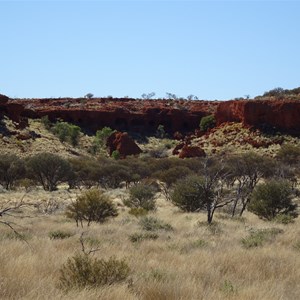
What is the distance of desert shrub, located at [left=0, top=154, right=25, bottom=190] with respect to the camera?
119ft

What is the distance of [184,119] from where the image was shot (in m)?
78.7

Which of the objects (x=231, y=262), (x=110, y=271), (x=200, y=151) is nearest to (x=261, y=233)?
(x=231, y=262)

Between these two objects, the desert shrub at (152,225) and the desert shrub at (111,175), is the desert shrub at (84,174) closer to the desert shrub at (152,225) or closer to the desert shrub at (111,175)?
the desert shrub at (111,175)

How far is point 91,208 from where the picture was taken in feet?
56.1

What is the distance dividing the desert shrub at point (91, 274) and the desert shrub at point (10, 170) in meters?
32.0

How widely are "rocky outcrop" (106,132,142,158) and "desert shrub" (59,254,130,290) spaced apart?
5144 centimetres

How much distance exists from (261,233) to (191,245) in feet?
10.1

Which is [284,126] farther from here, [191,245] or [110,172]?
[191,245]

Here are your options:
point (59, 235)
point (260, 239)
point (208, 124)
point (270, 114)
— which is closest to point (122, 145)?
point (208, 124)

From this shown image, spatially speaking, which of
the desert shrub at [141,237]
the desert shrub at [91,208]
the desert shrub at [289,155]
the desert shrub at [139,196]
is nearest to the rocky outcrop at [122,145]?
the desert shrub at [289,155]

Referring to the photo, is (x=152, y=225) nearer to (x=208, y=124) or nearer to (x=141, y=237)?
(x=141, y=237)

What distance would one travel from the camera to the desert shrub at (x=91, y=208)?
16938 millimetres

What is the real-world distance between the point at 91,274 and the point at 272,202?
Result: 1586cm

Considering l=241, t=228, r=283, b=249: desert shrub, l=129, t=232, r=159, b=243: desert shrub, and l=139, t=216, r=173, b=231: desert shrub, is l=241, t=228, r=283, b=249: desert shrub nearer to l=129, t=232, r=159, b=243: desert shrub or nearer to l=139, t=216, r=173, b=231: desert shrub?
l=129, t=232, r=159, b=243: desert shrub
